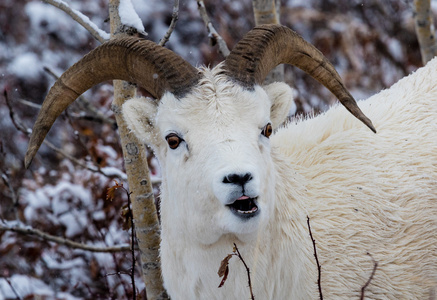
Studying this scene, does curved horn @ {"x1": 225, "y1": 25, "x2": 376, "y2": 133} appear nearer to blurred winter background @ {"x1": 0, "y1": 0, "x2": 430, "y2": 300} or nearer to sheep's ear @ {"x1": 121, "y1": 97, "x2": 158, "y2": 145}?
sheep's ear @ {"x1": 121, "y1": 97, "x2": 158, "y2": 145}

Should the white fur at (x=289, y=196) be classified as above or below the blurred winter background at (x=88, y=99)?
below

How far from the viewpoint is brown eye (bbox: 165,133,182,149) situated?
4012 millimetres

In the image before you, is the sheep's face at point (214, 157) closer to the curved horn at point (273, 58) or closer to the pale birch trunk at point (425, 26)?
the curved horn at point (273, 58)

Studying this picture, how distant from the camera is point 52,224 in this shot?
821 cm

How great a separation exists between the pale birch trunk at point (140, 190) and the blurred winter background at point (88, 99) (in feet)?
2.73

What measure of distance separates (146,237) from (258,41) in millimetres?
2050

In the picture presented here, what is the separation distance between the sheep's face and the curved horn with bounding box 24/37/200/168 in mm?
111

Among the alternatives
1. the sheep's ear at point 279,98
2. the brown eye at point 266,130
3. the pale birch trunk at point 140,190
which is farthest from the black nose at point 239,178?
the pale birch trunk at point 140,190

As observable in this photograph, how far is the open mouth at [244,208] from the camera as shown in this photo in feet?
11.8

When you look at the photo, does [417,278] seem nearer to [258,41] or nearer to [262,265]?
[262,265]

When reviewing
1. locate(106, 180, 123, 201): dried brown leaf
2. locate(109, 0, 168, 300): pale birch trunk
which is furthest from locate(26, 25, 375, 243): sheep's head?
locate(109, 0, 168, 300): pale birch trunk

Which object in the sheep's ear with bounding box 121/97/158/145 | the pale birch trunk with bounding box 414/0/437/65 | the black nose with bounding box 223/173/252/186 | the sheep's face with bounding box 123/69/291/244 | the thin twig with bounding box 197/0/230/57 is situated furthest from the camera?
the pale birch trunk with bounding box 414/0/437/65

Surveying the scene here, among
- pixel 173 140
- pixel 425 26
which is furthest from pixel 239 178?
pixel 425 26

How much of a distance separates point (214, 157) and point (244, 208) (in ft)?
1.15
